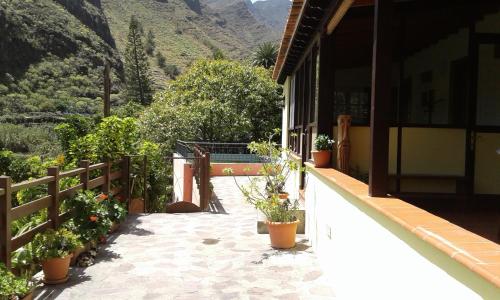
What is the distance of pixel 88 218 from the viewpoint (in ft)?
18.7

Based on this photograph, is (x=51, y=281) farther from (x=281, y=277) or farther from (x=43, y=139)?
(x=43, y=139)

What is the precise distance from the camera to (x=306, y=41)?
7668 mm

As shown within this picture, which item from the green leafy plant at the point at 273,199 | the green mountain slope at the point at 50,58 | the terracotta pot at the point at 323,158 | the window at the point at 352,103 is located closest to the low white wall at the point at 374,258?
the terracotta pot at the point at 323,158

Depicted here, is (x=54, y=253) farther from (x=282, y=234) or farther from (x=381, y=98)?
(x=381, y=98)

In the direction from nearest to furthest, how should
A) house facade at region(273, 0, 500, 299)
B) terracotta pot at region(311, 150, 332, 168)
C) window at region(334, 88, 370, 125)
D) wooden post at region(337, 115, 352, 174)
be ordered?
house facade at region(273, 0, 500, 299)
wooden post at region(337, 115, 352, 174)
terracotta pot at region(311, 150, 332, 168)
window at region(334, 88, 370, 125)

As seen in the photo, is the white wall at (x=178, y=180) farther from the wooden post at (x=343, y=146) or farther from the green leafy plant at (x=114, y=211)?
the wooden post at (x=343, y=146)

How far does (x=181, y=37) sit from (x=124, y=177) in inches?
3186

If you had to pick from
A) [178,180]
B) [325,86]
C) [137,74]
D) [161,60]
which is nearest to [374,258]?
[325,86]

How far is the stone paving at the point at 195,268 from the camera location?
447cm

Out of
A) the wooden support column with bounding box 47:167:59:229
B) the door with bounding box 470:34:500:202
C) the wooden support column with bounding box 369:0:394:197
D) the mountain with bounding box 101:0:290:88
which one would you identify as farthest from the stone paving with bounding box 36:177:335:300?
the mountain with bounding box 101:0:290:88

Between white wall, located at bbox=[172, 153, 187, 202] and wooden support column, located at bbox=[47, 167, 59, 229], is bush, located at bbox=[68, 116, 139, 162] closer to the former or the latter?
wooden support column, located at bbox=[47, 167, 59, 229]

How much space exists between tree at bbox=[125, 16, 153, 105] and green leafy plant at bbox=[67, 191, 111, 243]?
4818 cm

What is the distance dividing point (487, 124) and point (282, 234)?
320 centimetres

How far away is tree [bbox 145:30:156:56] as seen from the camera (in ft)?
241
